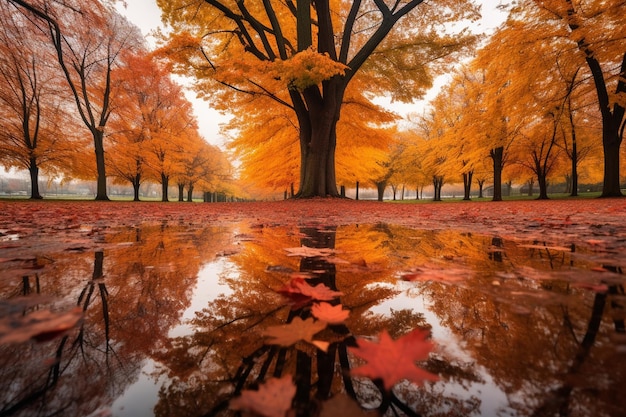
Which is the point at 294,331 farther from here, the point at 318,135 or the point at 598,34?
the point at 598,34

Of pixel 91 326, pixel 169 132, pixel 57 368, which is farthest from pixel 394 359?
pixel 169 132

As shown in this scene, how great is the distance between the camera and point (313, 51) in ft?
25.9

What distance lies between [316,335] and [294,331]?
0.06m

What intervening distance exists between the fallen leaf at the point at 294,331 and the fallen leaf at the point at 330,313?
0.02 meters

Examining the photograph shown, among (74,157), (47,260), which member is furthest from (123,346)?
(74,157)

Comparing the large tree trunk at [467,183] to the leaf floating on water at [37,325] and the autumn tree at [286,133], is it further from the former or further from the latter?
the leaf floating on water at [37,325]

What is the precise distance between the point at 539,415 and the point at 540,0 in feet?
42.6

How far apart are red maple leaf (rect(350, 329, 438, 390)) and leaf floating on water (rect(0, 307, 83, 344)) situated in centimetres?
75

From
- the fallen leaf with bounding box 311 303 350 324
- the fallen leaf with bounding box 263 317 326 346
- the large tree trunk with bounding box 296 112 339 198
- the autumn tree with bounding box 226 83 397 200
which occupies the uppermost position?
the autumn tree with bounding box 226 83 397 200

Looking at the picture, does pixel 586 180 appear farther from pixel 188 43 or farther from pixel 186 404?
pixel 186 404

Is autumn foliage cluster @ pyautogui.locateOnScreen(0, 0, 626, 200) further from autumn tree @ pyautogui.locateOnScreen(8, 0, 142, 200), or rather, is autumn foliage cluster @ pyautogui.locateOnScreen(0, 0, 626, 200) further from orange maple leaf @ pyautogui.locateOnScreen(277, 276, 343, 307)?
orange maple leaf @ pyautogui.locateOnScreen(277, 276, 343, 307)

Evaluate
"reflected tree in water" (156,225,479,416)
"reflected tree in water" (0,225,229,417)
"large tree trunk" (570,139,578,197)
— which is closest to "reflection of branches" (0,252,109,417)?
"reflected tree in water" (0,225,229,417)

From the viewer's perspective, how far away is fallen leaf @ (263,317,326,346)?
70cm

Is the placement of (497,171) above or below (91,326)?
above
